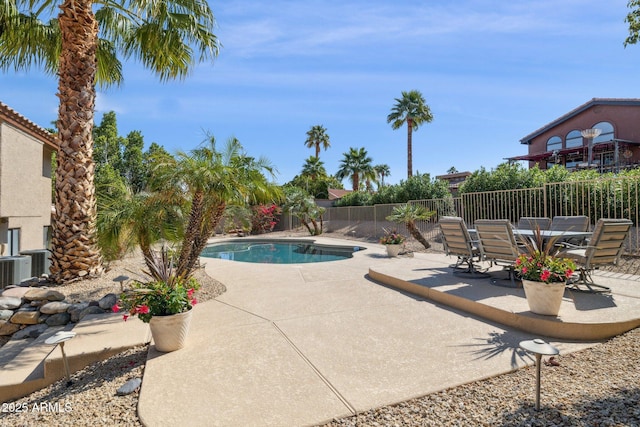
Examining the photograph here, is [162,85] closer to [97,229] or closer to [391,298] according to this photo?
[97,229]

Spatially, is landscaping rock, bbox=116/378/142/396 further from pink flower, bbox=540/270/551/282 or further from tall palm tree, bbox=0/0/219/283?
tall palm tree, bbox=0/0/219/283

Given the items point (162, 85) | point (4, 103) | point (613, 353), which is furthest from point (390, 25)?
point (4, 103)

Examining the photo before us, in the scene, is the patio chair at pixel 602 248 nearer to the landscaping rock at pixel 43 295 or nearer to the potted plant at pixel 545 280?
the potted plant at pixel 545 280

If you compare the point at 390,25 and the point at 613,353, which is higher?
the point at 390,25

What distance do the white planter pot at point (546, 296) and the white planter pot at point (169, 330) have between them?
421cm

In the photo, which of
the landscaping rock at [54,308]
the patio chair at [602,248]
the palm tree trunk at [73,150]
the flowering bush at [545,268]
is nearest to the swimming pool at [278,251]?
the palm tree trunk at [73,150]

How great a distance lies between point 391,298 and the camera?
5.65m

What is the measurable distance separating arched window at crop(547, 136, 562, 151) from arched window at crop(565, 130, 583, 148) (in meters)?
0.54

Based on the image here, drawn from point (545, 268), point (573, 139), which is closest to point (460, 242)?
point (545, 268)

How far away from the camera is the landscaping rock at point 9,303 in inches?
235

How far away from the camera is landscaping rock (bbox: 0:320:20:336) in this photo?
594 centimetres

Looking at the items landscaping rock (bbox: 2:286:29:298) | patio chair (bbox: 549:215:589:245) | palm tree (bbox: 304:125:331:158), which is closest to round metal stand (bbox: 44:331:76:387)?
landscaping rock (bbox: 2:286:29:298)

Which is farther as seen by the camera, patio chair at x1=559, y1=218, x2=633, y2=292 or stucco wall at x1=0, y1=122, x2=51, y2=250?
stucco wall at x1=0, y1=122, x2=51, y2=250

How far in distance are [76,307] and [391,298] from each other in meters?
5.69
